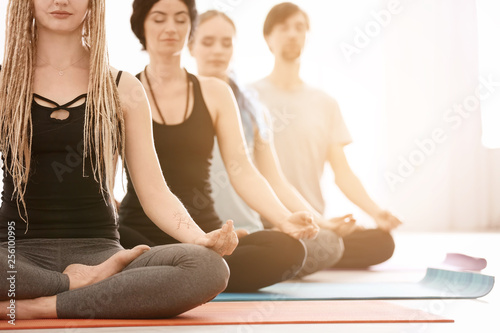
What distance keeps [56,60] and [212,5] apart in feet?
10.1

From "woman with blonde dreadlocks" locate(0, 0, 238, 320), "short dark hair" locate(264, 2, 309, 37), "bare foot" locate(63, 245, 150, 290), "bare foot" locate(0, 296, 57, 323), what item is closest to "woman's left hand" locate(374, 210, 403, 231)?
"short dark hair" locate(264, 2, 309, 37)

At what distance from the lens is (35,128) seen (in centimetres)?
160

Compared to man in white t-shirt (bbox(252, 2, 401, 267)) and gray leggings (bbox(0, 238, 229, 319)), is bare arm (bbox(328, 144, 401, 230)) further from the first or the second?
gray leggings (bbox(0, 238, 229, 319))

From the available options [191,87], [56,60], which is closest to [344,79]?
[191,87]

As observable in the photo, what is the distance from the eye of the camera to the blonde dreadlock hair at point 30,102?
5.20ft

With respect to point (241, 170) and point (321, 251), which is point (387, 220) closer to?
point (321, 251)

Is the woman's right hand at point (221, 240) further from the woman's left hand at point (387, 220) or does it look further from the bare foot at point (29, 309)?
the woman's left hand at point (387, 220)

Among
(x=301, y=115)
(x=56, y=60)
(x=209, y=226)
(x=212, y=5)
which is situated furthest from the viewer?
(x=212, y=5)

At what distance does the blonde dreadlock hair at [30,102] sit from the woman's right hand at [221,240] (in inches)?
9.0

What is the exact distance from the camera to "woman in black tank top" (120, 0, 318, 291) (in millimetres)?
2172

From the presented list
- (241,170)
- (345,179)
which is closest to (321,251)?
(345,179)

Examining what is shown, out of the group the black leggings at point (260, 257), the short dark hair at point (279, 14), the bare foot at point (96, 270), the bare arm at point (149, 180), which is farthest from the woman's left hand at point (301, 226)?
the short dark hair at point (279, 14)

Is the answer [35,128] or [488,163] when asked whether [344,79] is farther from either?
[35,128]

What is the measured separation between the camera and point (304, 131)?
300 centimetres
